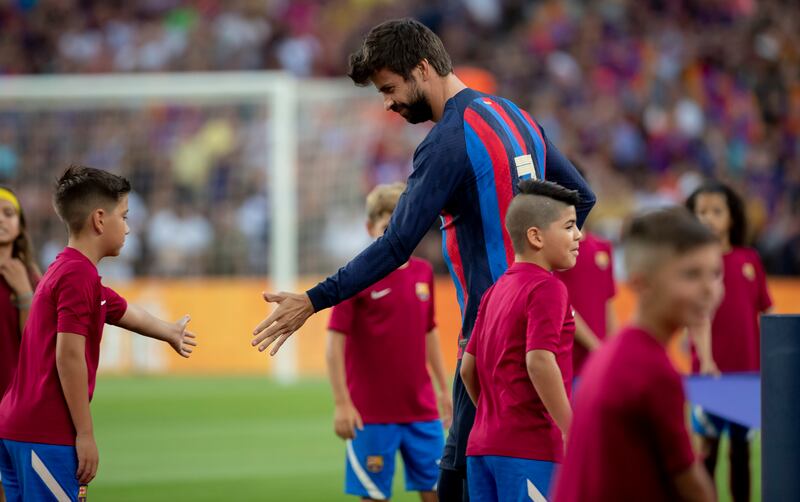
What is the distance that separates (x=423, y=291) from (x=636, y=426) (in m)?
3.66

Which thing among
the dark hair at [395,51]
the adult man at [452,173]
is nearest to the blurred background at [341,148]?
the adult man at [452,173]

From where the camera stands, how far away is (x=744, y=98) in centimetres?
1975

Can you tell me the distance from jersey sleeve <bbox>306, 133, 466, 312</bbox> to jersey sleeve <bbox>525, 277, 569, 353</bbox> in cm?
52

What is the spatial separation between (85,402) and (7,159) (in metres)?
13.4

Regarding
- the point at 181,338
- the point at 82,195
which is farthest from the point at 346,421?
the point at 82,195

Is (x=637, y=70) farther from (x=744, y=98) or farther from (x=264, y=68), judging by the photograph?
(x=264, y=68)

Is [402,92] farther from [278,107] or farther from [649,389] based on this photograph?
[278,107]

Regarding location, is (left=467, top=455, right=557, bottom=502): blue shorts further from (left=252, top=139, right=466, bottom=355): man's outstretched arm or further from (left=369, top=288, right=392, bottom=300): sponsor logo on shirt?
(left=369, top=288, right=392, bottom=300): sponsor logo on shirt

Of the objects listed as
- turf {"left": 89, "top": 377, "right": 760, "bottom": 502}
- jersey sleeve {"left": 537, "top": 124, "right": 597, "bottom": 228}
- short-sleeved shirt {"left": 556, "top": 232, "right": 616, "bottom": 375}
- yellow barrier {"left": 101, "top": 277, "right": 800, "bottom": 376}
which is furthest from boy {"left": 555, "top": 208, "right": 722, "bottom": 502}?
yellow barrier {"left": 101, "top": 277, "right": 800, "bottom": 376}

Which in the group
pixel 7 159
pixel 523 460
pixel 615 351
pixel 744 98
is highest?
pixel 744 98

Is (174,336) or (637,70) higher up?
(637,70)

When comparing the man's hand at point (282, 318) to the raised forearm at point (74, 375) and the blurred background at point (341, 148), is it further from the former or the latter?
the blurred background at point (341, 148)

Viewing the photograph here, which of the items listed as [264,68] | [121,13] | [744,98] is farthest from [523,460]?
[121,13]

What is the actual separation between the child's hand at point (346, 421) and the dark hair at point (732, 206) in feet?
9.00
